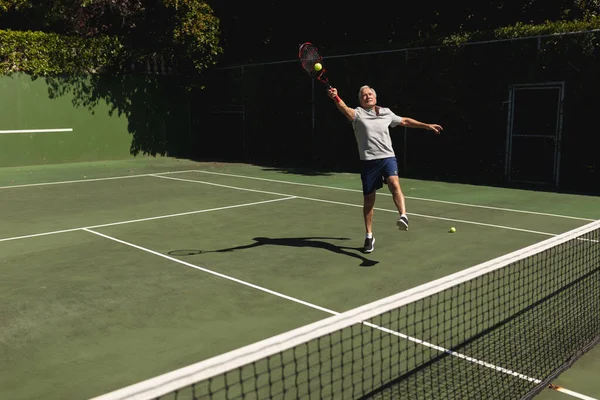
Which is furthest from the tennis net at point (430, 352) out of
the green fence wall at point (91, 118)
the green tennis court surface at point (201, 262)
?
the green fence wall at point (91, 118)

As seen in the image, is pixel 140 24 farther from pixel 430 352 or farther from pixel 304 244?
pixel 430 352

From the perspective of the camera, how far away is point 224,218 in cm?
1018

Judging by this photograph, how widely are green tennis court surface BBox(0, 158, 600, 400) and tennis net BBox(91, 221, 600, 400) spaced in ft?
0.82

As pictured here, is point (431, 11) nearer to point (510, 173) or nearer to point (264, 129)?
point (264, 129)

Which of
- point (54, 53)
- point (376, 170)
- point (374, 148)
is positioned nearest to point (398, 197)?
point (376, 170)

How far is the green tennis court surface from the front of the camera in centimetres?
447

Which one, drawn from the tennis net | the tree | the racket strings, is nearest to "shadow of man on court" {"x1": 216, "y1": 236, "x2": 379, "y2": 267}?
the tennis net

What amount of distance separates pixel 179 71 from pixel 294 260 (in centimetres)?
1789

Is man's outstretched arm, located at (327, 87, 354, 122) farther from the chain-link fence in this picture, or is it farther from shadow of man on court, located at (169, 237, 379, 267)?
the chain-link fence

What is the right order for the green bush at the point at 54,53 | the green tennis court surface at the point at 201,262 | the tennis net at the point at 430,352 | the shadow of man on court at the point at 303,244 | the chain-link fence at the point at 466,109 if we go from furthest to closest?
1. the green bush at the point at 54,53
2. the chain-link fence at the point at 466,109
3. the shadow of man on court at the point at 303,244
4. the green tennis court surface at the point at 201,262
5. the tennis net at the point at 430,352

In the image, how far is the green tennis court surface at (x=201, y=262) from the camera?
4473 mm

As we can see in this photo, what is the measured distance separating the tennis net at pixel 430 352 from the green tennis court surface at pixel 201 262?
25 cm

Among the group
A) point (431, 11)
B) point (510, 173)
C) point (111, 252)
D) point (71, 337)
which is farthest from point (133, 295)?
point (431, 11)

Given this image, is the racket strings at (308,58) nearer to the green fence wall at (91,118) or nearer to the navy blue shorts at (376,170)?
the navy blue shorts at (376,170)
